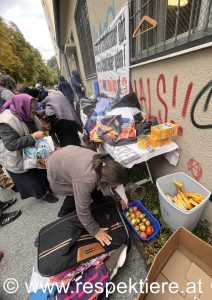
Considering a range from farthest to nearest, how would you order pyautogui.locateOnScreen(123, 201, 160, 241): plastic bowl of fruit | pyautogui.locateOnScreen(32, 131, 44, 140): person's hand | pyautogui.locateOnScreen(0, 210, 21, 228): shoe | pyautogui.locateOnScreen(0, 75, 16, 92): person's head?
pyautogui.locateOnScreen(0, 75, 16, 92): person's head < pyautogui.locateOnScreen(0, 210, 21, 228): shoe < pyautogui.locateOnScreen(32, 131, 44, 140): person's hand < pyautogui.locateOnScreen(123, 201, 160, 241): plastic bowl of fruit

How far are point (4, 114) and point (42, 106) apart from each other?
111 centimetres

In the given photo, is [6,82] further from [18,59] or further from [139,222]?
[18,59]

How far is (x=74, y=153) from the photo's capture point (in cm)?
153

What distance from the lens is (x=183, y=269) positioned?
1.29 meters

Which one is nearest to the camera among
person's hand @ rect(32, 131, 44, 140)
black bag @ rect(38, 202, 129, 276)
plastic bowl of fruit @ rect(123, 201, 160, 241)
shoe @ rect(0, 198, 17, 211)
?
black bag @ rect(38, 202, 129, 276)

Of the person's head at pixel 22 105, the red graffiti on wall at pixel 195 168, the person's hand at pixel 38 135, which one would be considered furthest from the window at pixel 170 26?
the person's hand at pixel 38 135

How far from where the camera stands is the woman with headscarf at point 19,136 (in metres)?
1.77

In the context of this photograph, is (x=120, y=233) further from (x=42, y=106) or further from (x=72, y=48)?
(x=72, y=48)

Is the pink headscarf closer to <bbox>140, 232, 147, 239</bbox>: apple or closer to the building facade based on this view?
the building facade

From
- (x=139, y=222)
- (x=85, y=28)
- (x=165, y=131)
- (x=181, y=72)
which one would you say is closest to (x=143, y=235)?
(x=139, y=222)

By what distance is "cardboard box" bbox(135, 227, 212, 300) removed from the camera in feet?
3.86

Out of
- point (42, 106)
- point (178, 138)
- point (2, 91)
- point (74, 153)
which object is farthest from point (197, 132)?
point (2, 91)

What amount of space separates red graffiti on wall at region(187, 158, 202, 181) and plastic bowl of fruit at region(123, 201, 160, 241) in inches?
24.4

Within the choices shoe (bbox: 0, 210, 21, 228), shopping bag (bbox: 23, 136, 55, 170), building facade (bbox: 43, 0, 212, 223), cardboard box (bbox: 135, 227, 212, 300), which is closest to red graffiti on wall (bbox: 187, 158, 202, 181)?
building facade (bbox: 43, 0, 212, 223)
